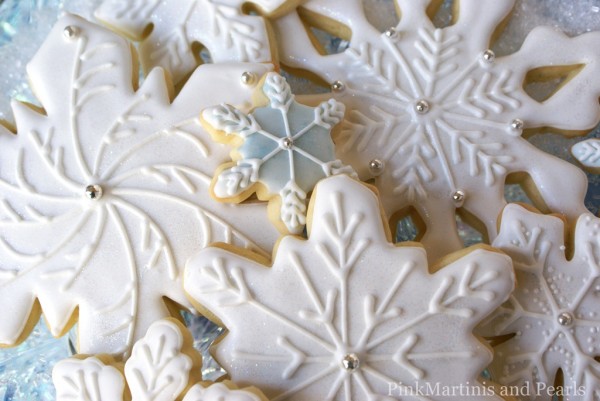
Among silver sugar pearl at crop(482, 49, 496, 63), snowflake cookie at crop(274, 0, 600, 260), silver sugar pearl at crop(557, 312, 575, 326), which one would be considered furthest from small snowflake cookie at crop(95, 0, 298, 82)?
silver sugar pearl at crop(557, 312, 575, 326)

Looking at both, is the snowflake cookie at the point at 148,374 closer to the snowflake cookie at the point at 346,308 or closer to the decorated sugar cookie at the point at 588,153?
the snowflake cookie at the point at 346,308

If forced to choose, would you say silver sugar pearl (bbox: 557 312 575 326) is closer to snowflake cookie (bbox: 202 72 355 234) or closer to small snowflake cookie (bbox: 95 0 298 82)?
snowflake cookie (bbox: 202 72 355 234)

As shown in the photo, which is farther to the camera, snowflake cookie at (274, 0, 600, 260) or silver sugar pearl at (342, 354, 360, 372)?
snowflake cookie at (274, 0, 600, 260)

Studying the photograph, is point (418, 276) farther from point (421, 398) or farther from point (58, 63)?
point (58, 63)

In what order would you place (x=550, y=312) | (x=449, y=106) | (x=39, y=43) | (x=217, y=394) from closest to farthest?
(x=217, y=394) < (x=550, y=312) < (x=449, y=106) < (x=39, y=43)

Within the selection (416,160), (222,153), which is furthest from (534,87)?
(222,153)

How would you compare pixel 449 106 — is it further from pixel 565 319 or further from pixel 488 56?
pixel 565 319

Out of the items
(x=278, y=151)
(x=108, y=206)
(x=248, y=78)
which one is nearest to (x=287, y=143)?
(x=278, y=151)
